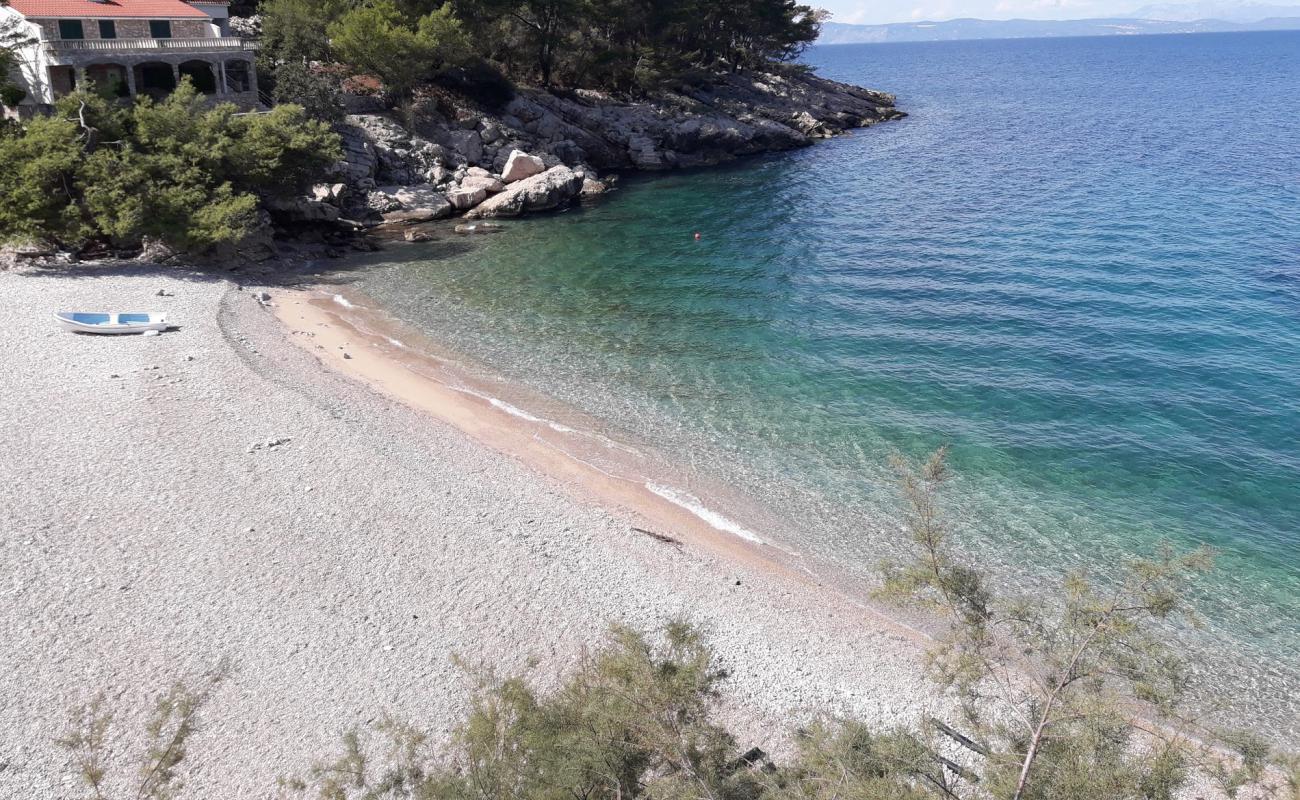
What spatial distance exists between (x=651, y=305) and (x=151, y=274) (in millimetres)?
20660

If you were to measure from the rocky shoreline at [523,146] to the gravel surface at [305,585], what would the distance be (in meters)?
23.2

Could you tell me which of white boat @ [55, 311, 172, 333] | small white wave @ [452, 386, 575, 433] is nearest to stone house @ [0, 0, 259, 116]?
white boat @ [55, 311, 172, 333]

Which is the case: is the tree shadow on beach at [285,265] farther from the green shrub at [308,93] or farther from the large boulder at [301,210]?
the green shrub at [308,93]

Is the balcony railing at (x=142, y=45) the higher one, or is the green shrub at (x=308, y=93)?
the balcony railing at (x=142, y=45)

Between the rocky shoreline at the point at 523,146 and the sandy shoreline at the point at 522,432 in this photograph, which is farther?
the rocky shoreline at the point at 523,146

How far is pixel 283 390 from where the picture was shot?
77.0 ft

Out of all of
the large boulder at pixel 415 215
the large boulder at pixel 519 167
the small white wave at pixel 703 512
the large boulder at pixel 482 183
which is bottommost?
the small white wave at pixel 703 512

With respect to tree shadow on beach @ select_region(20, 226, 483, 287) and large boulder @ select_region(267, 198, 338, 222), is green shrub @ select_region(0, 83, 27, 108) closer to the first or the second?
tree shadow on beach @ select_region(20, 226, 483, 287)

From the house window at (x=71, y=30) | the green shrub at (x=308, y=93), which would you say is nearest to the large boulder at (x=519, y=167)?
the green shrub at (x=308, y=93)

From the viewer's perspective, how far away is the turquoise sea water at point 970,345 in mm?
18203

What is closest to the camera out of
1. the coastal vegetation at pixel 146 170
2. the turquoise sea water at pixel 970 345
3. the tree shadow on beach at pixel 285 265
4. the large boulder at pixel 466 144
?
the turquoise sea water at pixel 970 345

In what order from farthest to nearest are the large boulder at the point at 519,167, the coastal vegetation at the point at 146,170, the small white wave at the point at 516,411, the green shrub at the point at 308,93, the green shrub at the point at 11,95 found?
the large boulder at the point at 519,167
the green shrub at the point at 308,93
the green shrub at the point at 11,95
the coastal vegetation at the point at 146,170
the small white wave at the point at 516,411

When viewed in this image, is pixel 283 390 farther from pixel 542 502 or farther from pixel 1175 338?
pixel 1175 338

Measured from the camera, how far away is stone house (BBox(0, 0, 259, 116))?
40094 mm
